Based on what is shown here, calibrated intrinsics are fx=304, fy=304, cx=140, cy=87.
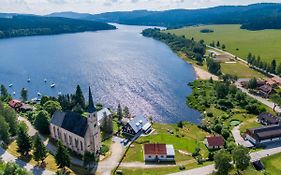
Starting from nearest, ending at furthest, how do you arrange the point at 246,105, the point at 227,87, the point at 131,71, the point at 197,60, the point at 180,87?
the point at 246,105, the point at 227,87, the point at 180,87, the point at 131,71, the point at 197,60

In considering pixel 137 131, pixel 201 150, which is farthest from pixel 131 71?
pixel 201 150

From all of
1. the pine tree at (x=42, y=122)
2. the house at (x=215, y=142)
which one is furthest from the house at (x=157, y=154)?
the pine tree at (x=42, y=122)

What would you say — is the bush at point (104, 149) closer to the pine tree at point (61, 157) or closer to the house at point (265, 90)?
the pine tree at point (61, 157)

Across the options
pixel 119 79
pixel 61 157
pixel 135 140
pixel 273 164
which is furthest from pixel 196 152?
pixel 119 79

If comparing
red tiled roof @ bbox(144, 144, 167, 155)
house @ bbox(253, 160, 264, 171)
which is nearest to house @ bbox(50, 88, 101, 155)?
red tiled roof @ bbox(144, 144, 167, 155)

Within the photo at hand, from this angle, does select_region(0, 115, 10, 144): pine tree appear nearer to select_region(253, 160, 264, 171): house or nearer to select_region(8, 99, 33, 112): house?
select_region(8, 99, 33, 112): house

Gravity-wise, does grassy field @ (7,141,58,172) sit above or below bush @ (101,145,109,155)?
above

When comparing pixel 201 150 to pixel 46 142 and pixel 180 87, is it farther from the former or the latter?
pixel 180 87
